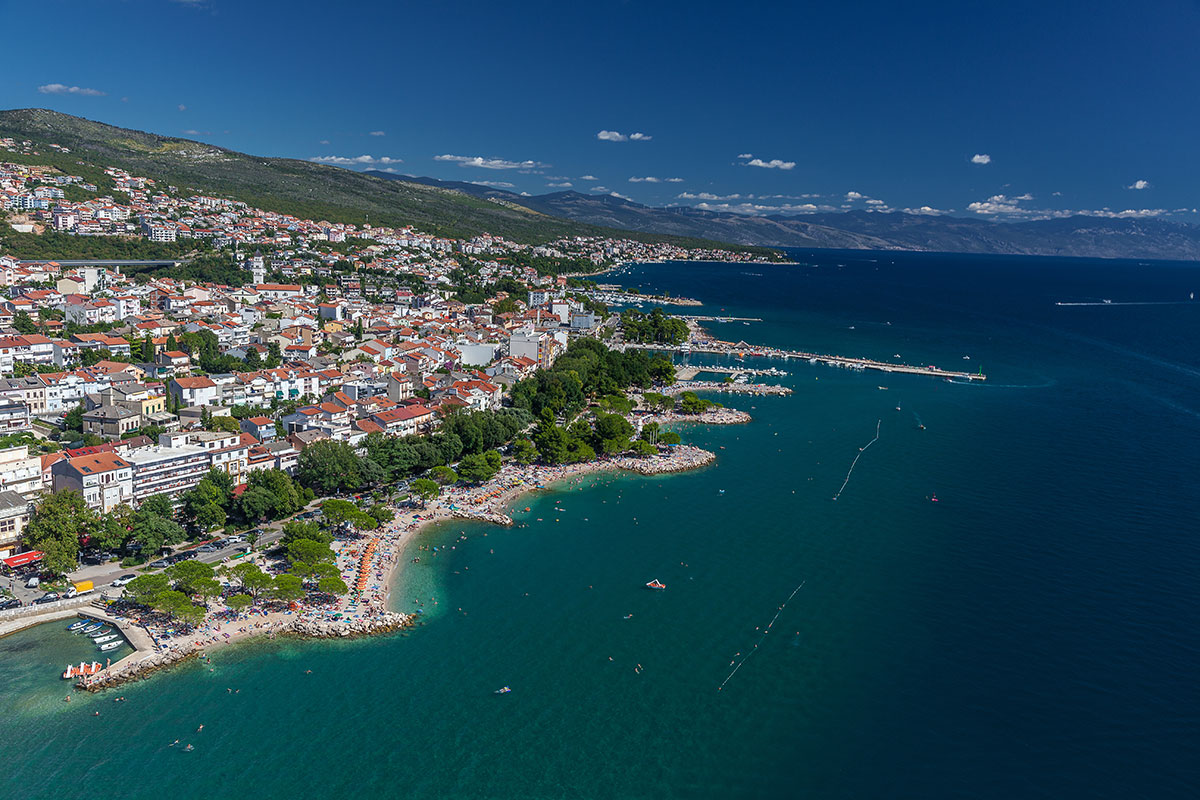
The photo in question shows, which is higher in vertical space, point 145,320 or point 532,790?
point 145,320

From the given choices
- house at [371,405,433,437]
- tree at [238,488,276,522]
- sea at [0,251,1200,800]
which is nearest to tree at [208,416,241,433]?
tree at [238,488,276,522]

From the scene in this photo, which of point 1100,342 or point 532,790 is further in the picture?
point 1100,342

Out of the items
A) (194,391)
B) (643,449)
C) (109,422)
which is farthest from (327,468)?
(643,449)

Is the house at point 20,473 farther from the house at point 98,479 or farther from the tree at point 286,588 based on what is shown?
the tree at point 286,588

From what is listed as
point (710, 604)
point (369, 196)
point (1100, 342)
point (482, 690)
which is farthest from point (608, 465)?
point (369, 196)

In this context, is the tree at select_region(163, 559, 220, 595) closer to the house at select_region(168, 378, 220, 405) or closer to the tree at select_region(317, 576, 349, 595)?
the tree at select_region(317, 576, 349, 595)

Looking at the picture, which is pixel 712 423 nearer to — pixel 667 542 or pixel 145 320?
pixel 667 542
